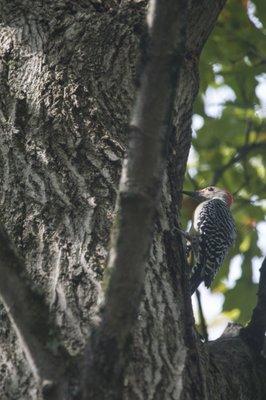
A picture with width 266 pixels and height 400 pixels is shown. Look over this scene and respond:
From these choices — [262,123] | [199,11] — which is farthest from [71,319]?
[262,123]

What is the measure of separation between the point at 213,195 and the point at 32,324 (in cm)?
528

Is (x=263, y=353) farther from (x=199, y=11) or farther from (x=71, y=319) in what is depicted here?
(x=199, y=11)

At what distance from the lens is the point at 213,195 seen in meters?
7.18

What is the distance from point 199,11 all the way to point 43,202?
1.53 meters

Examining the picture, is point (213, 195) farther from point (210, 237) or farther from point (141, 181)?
point (141, 181)

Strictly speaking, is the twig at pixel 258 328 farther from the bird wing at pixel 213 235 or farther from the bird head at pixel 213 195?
the bird head at pixel 213 195

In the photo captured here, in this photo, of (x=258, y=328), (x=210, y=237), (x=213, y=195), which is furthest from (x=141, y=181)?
(x=213, y=195)

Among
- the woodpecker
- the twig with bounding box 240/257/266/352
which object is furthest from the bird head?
the twig with bounding box 240/257/266/352

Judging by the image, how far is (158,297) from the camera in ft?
8.54

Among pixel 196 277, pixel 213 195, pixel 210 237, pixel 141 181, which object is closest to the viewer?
pixel 141 181

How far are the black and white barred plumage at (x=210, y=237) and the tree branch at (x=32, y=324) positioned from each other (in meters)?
3.87

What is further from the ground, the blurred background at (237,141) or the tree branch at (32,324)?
the blurred background at (237,141)

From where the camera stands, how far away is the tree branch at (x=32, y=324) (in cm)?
200

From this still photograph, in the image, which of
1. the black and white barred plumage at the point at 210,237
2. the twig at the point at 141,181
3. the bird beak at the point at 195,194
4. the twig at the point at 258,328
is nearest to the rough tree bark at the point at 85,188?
the twig at the point at 258,328
